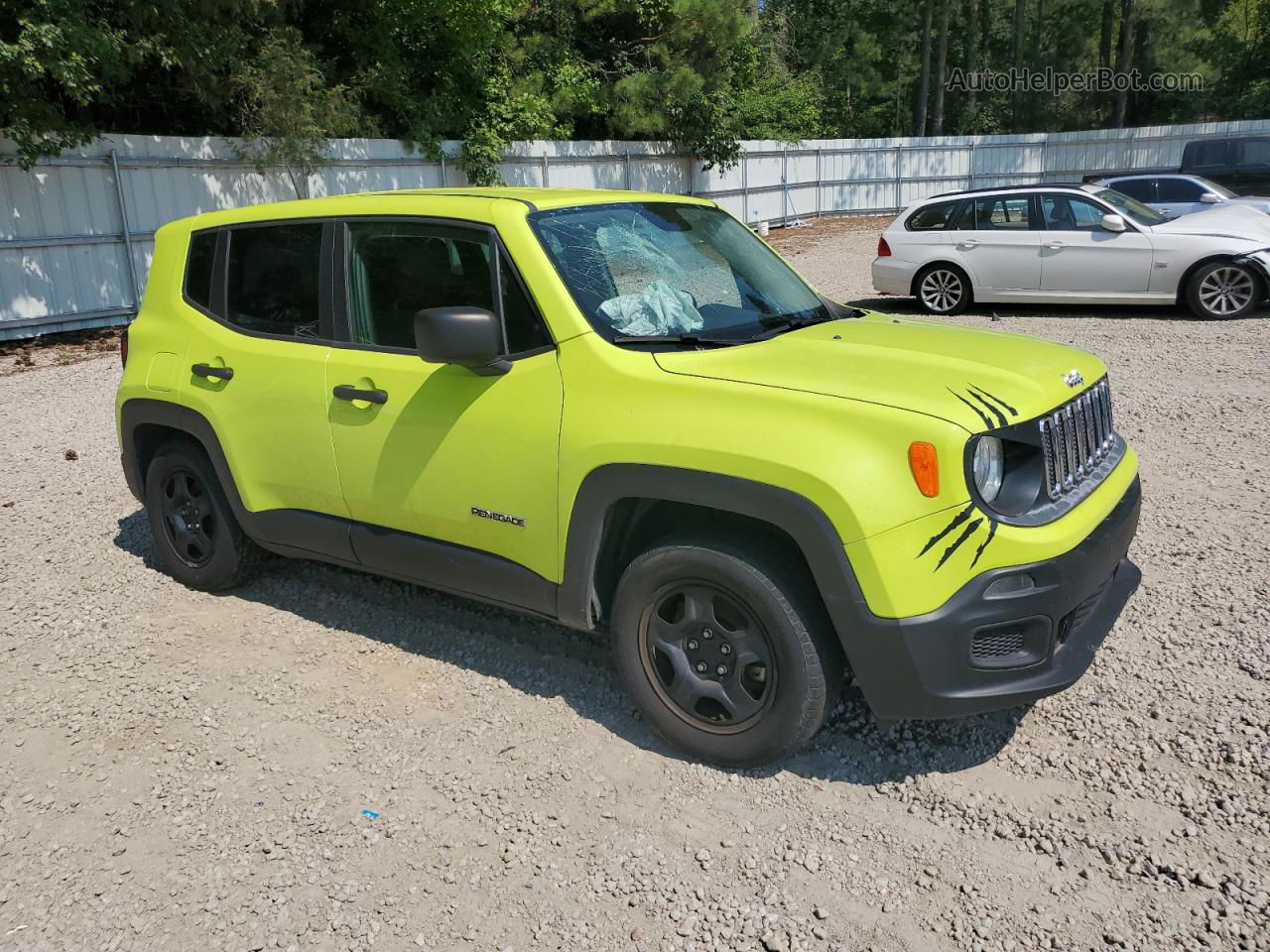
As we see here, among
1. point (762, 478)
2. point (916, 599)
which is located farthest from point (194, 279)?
point (916, 599)

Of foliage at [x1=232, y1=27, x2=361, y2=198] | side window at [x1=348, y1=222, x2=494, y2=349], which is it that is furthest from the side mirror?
foliage at [x1=232, y1=27, x2=361, y2=198]

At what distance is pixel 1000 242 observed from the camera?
41.1 feet

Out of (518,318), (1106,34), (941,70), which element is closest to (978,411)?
(518,318)

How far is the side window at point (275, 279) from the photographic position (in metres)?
4.45

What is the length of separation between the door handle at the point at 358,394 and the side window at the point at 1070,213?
1022cm

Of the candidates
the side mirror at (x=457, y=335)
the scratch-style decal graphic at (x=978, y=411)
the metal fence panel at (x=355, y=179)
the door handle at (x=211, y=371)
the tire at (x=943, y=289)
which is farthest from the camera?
the metal fence panel at (x=355, y=179)

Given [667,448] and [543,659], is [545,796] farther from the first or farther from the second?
[667,448]

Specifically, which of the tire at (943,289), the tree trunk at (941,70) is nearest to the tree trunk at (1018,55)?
the tree trunk at (941,70)

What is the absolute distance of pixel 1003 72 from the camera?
1928 inches

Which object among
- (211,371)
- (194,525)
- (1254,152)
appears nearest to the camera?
(211,371)

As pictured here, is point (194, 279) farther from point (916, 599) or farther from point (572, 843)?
point (916, 599)

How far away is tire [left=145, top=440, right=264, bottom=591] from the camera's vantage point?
497 cm

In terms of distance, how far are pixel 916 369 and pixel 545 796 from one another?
1835 millimetres

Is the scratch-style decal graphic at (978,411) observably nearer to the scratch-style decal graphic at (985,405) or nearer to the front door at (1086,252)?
the scratch-style decal graphic at (985,405)
